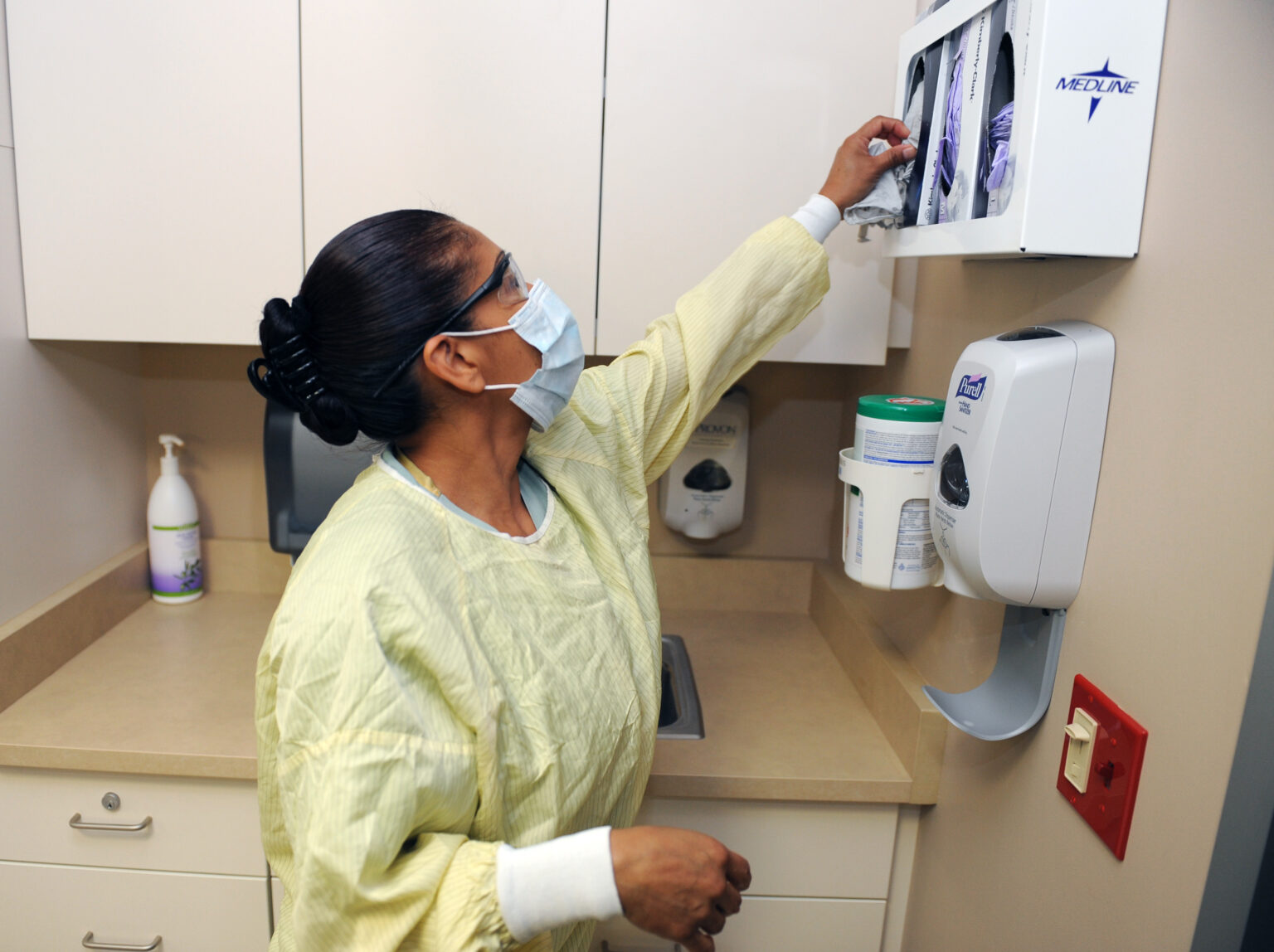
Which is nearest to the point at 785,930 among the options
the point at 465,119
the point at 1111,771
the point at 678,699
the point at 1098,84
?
the point at 678,699

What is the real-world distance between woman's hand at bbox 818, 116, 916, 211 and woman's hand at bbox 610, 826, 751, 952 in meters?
0.80

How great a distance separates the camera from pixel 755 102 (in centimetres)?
130

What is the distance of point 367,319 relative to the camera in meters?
0.88

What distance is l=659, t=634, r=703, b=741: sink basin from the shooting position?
1340mm

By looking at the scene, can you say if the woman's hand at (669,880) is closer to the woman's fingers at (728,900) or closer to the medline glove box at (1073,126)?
the woman's fingers at (728,900)

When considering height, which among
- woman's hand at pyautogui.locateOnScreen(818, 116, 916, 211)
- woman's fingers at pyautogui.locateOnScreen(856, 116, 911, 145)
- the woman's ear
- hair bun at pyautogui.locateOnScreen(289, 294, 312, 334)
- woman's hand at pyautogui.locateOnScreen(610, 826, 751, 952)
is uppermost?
woman's fingers at pyautogui.locateOnScreen(856, 116, 911, 145)

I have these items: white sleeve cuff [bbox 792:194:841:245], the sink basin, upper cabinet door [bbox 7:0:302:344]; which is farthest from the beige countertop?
white sleeve cuff [bbox 792:194:841:245]

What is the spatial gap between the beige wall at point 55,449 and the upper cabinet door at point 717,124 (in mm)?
826

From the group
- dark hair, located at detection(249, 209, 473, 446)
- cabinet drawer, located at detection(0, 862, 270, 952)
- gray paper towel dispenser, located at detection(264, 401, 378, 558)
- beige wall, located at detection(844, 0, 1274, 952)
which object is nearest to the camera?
beige wall, located at detection(844, 0, 1274, 952)

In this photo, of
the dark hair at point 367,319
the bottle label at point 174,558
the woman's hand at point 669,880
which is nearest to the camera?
the woman's hand at point 669,880

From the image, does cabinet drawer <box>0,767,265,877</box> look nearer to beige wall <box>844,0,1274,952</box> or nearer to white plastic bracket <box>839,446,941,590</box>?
white plastic bracket <box>839,446,941,590</box>

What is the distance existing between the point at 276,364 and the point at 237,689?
28.2 inches

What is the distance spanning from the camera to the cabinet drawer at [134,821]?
4.19 feet

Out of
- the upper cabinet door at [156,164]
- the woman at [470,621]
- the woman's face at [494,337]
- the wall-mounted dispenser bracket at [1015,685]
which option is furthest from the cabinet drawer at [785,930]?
the upper cabinet door at [156,164]
